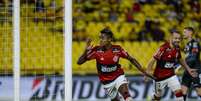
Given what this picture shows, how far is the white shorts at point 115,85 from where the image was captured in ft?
33.7

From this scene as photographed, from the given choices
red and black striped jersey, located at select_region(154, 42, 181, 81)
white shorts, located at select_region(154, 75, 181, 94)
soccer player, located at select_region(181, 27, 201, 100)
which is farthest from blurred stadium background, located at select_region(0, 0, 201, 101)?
soccer player, located at select_region(181, 27, 201, 100)

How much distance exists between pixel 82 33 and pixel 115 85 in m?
5.54

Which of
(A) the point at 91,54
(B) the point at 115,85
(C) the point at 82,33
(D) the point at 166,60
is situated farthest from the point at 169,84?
(C) the point at 82,33

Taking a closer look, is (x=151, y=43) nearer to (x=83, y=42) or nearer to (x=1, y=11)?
(x=83, y=42)

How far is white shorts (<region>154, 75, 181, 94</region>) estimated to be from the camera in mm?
11125

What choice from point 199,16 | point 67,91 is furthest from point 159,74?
point 199,16

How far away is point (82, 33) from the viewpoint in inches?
620

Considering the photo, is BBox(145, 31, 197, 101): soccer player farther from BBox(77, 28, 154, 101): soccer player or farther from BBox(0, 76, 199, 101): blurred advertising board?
BBox(0, 76, 199, 101): blurred advertising board

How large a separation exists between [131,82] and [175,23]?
7.97ft

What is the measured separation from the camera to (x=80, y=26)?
52.3 ft

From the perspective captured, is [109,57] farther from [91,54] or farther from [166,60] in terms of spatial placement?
[166,60]

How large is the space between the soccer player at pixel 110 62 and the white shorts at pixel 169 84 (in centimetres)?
91

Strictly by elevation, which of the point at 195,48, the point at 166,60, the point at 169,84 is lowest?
the point at 169,84

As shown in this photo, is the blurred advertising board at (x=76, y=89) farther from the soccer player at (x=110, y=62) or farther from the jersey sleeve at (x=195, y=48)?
the jersey sleeve at (x=195, y=48)
